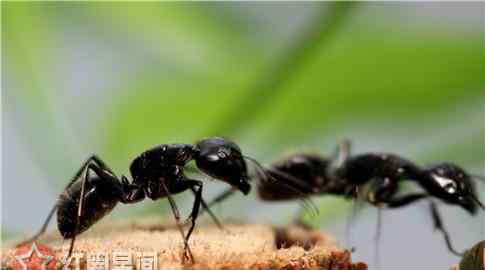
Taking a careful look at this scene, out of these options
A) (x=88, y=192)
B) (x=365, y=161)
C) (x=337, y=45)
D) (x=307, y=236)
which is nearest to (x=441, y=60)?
(x=337, y=45)

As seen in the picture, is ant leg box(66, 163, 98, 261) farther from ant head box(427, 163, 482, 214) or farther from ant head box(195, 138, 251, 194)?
ant head box(427, 163, 482, 214)

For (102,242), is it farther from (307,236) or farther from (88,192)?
(307,236)

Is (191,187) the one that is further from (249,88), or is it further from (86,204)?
(249,88)

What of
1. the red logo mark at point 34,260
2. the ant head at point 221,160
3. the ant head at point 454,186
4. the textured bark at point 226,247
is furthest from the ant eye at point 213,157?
the ant head at point 454,186

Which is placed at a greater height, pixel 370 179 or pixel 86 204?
pixel 86 204

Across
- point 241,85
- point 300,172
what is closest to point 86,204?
point 300,172

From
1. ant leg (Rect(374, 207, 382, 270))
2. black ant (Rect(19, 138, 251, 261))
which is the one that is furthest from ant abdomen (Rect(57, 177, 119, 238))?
ant leg (Rect(374, 207, 382, 270))
